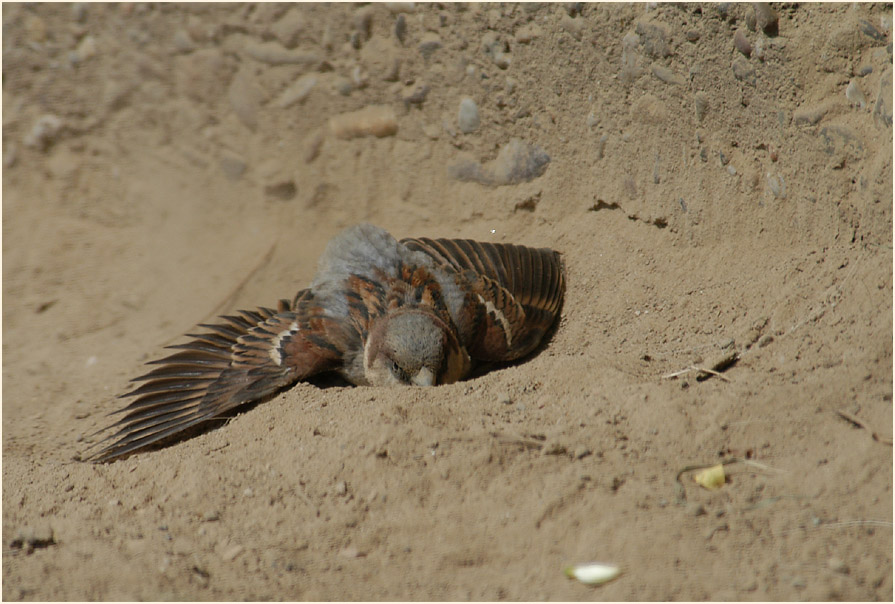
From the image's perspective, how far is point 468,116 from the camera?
5.23 meters

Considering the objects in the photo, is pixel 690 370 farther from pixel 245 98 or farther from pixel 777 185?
pixel 245 98

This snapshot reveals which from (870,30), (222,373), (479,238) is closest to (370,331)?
(222,373)

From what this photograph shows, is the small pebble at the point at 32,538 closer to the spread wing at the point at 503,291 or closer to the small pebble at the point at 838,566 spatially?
the spread wing at the point at 503,291

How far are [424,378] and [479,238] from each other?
1.70 m

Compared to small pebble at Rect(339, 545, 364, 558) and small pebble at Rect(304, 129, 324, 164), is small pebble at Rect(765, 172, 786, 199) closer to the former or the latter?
small pebble at Rect(339, 545, 364, 558)

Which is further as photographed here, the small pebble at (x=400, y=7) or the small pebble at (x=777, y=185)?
the small pebble at (x=400, y=7)

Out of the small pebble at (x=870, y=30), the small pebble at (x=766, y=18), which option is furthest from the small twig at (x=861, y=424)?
the small pebble at (x=766, y=18)

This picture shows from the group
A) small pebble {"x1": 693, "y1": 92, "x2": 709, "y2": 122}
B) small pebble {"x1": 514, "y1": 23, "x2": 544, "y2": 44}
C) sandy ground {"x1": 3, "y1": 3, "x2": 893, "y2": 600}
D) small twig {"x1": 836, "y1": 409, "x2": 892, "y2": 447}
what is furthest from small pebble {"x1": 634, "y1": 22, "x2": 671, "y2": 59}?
small twig {"x1": 836, "y1": 409, "x2": 892, "y2": 447}

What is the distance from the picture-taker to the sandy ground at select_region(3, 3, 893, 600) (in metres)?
2.31

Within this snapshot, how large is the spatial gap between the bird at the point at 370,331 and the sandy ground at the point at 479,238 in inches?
10.7

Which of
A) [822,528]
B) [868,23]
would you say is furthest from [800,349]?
[868,23]

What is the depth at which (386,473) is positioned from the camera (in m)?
2.67

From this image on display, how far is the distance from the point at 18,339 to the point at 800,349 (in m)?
5.80

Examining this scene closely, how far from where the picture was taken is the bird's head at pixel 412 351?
13.1ft
